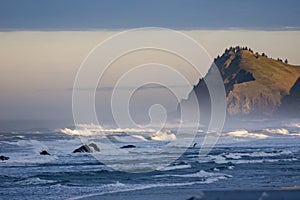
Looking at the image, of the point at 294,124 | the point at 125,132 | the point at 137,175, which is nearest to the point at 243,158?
the point at 137,175

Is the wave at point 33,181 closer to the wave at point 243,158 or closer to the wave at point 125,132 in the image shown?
the wave at point 243,158

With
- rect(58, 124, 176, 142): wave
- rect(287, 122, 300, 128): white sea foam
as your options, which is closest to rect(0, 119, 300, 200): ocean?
rect(58, 124, 176, 142): wave

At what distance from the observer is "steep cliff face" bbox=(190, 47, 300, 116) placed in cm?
15238

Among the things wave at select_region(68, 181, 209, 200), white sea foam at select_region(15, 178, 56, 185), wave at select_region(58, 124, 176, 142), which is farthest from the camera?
wave at select_region(58, 124, 176, 142)

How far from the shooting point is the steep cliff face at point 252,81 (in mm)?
152375

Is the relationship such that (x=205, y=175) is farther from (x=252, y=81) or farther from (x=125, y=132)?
(x=252, y=81)

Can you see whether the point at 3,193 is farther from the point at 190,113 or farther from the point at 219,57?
the point at 219,57

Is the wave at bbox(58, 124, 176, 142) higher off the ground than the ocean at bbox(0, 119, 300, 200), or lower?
higher

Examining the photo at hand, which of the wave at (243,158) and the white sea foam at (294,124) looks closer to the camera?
the wave at (243,158)

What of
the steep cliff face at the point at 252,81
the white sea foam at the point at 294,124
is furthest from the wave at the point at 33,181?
the steep cliff face at the point at 252,81

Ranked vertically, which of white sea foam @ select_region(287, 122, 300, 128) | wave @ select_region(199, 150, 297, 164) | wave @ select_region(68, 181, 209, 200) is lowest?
wave @ select_region(68, 181, 209, 200)

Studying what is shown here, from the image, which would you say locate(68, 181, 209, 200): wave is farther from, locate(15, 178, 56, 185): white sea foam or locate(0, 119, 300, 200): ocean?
locate(15, 178, 56, 185): white sea foam

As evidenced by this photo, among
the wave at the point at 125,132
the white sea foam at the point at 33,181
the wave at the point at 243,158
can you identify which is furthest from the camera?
the wave at the point at 125,132

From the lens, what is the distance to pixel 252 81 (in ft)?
534
